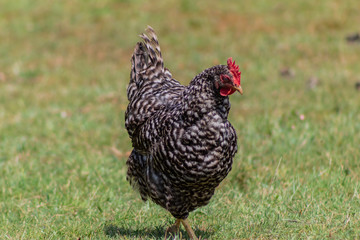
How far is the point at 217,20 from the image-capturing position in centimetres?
1378

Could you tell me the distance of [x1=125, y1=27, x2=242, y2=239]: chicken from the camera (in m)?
4.28

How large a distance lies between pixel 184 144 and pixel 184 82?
6.34m

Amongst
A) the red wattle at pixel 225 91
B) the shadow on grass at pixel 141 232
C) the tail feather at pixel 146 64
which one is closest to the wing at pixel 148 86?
the tail feather at pixel 146 64

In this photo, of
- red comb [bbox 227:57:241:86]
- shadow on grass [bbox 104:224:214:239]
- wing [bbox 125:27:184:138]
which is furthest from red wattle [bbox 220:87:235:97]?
shadow on grass [bbox 104:224:214:239]

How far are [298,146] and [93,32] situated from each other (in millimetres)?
8420

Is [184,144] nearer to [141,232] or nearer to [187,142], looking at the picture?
[187,142]

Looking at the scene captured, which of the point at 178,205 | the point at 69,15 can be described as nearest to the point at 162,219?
the point at 178,205

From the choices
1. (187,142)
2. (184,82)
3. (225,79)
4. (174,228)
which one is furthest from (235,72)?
(184,82)

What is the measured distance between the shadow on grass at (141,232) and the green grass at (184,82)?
15mm

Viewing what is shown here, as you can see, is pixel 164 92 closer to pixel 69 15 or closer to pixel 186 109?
pixel 186 109

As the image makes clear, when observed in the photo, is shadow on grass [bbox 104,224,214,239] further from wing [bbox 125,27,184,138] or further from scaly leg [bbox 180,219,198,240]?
wing [bbox 125,27,184,138]

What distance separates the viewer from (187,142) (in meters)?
4.34

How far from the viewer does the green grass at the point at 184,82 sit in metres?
5.20

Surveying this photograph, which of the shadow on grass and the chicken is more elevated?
the chicken
